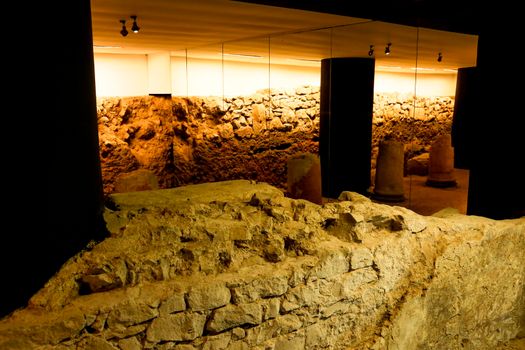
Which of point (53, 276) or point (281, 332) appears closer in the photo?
point (53, 276)

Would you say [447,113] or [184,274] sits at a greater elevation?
[447,113]

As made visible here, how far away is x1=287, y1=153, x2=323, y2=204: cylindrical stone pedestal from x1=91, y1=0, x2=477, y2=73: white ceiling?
1871 millimetres

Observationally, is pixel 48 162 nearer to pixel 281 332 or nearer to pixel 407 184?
pixel 281 332

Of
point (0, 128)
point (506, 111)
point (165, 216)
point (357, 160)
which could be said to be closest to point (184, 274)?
point (165, 216)

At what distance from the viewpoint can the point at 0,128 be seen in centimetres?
220

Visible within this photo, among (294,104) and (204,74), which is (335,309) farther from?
(204,74)

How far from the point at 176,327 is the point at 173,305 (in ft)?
0.43

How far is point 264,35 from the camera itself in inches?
266

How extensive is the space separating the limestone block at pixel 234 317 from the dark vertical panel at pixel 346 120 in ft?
18.1

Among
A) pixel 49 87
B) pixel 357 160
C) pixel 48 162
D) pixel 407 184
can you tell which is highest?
pixel 49 87

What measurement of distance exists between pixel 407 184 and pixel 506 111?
4.30 m

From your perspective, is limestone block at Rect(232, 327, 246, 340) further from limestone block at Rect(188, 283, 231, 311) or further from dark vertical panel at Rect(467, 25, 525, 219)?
dark vertical panel at Rect(467, 25, 525, 219)

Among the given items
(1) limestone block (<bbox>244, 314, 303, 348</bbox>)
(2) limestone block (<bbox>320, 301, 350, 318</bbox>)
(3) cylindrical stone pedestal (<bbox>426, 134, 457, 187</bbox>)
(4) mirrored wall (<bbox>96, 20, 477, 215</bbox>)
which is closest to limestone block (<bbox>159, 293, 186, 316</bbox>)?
(1) limestone block (<bbox>244, 314, 303, 348</bbox>)

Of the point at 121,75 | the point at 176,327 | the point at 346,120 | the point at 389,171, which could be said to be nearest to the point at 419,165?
the point at 389,171
